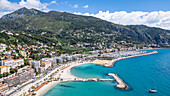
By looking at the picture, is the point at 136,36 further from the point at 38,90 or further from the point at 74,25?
the point at 38,90

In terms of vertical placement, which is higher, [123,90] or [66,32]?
[66,32]

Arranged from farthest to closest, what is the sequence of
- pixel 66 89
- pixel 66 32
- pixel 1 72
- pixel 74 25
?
pixel 74 25, pixel 66 32, pixel 1 72, pixel 66 89

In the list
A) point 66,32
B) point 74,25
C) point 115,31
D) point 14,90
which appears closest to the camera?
point 14,90

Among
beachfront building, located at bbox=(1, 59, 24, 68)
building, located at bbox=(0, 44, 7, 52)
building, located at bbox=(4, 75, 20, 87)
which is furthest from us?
building, located at bbox=(0, 44, 7, 52)

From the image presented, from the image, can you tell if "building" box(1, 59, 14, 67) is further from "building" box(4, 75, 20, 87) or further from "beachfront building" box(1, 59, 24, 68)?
"building" box(4, 75, 20, 87)

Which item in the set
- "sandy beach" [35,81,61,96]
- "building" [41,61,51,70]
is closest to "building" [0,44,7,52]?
"building" [41,61,51,70]

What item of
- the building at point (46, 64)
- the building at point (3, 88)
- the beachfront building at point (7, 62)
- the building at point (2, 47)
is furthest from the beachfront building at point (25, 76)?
the building at point (2, 47)

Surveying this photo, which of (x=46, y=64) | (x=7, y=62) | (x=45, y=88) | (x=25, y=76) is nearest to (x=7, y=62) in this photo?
(x=7, y=62)

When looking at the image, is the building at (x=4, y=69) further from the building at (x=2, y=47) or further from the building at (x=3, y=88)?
the building at (x=2, y=47)

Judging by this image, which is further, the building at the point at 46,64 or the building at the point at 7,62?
the building at the point at 46,64

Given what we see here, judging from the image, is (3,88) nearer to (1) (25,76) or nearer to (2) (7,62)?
(1) (25,76)

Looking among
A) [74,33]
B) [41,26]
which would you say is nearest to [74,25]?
[74,33]
